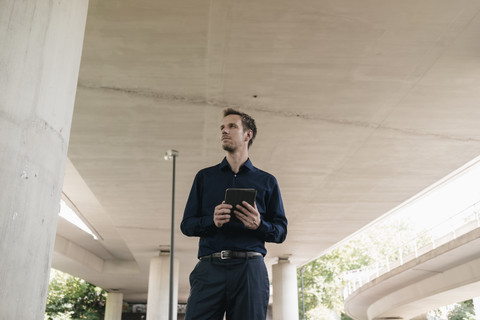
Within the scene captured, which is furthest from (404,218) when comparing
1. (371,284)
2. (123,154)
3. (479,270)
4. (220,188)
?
(220,188)

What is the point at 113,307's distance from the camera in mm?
36125

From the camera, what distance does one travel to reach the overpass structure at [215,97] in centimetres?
281

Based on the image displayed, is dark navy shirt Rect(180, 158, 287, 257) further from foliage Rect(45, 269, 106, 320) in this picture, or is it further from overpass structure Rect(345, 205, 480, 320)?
foliage Rect(45, 269, 106, 320)

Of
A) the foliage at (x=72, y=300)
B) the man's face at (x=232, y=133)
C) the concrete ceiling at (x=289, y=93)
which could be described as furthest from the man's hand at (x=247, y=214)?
the foliage at (x=72, y=300)

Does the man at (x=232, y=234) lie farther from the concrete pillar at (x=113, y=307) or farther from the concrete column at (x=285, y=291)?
the concrete pillar at (x=113, y=307)

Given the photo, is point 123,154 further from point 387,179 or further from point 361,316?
point 361,316

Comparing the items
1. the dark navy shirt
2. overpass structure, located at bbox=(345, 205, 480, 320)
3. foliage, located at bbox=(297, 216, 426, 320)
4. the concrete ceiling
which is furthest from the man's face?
foliage, located at bbox=(297, 216, 426, 320)

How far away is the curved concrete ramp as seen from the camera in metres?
17.0

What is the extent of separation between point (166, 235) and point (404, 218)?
4803 cm

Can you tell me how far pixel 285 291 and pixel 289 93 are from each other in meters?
16.7

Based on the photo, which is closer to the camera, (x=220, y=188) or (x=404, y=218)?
(x=220, y=188)

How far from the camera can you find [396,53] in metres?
7.36

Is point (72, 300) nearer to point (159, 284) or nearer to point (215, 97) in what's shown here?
point (159, 284)

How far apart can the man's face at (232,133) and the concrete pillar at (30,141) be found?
111cm
